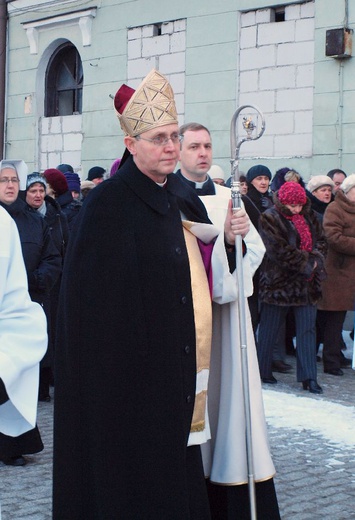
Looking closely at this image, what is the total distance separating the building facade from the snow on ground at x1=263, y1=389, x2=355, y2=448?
232 inches

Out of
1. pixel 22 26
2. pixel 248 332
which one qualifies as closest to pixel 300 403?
pixel 248 332

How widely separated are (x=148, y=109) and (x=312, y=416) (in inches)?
159

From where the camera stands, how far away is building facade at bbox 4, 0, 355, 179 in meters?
13.8

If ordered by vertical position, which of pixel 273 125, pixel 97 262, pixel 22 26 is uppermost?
pixel 22 26

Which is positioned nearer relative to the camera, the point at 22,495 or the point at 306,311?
the point at 22,495

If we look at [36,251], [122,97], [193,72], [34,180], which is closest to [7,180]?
[36,251]

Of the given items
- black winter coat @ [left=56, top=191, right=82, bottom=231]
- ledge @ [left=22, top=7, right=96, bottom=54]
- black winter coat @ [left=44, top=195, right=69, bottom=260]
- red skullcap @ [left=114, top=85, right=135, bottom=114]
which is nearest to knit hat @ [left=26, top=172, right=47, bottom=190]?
black winter coat @ [left=44, top=195, right=69, bottom=260]

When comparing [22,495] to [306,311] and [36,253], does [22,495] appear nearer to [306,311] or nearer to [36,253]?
[36,253]

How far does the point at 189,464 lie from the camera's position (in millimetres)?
4176

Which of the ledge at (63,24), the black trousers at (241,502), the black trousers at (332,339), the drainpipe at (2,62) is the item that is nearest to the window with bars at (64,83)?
the ledge at (63,24)

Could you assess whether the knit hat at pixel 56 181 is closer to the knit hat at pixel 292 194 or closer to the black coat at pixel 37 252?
the black coat at pixel 37 252

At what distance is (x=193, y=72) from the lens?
15.6 m

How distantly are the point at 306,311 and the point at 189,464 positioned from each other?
4.85 metres

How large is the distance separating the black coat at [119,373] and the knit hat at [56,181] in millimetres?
5836
